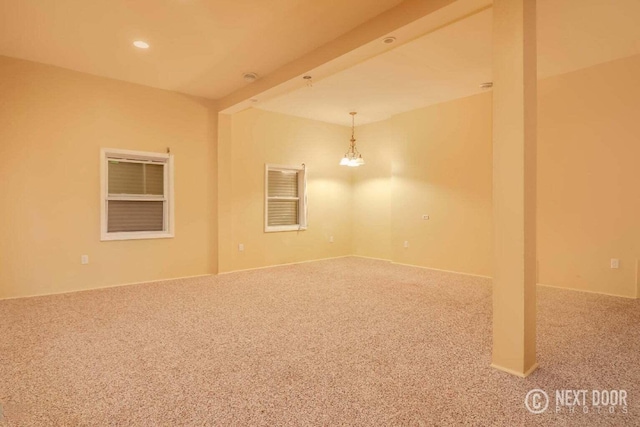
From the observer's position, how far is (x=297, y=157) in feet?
22.0

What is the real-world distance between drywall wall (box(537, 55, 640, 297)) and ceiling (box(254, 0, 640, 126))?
0.95 feet

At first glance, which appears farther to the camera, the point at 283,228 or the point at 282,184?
the point at 282,184

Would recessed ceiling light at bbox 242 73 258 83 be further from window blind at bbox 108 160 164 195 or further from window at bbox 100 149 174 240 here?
window blind at bbox 108 160 164 195

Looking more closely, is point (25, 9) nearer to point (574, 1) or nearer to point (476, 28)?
point (476, 28)

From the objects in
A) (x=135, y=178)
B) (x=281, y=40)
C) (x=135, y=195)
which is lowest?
(x=135, y=195)

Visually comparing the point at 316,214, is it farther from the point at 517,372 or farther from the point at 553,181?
the point at 517,372

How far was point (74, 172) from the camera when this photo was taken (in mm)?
4391

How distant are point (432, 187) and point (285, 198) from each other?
2.85 metres

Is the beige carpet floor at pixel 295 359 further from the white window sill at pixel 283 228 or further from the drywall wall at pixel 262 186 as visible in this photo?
the white window sill at pixel 283 228

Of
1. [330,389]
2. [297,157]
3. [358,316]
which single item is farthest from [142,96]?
[330,389]

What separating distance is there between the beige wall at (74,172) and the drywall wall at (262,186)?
0.52 m

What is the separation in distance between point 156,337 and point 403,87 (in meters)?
4.57

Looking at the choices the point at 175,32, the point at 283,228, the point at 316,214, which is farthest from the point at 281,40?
the point at 316,214

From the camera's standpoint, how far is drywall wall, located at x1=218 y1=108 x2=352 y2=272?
5.71m
